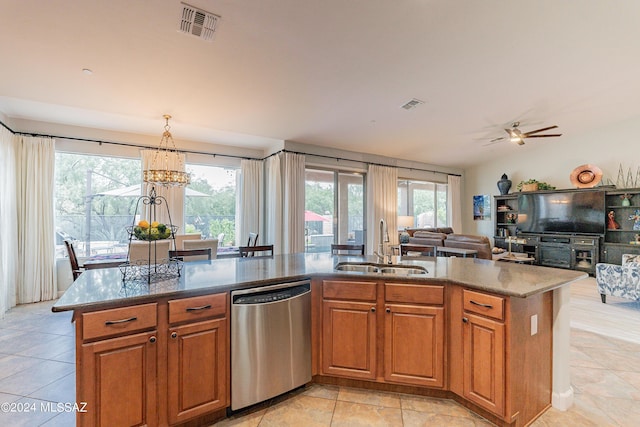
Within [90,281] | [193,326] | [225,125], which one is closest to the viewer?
[193,326]

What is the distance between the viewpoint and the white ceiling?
2.56 m

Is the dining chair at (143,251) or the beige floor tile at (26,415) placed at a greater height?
the dining chair at (143,251)

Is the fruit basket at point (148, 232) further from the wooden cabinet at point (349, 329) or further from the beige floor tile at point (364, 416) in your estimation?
the beige floor tile at point (364, 416)

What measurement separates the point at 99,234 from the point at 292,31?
475cm

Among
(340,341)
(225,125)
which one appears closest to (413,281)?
(340,341)

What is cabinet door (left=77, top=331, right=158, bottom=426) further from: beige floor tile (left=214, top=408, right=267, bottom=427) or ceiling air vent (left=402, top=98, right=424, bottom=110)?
ceiling air vent (left=402, top=98, right=424, bottom=110)

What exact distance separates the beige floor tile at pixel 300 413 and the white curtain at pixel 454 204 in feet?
25.3

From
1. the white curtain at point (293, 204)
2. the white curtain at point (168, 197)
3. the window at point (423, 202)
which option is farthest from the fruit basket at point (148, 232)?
the window at point (423, 202)

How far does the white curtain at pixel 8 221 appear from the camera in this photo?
3.80 meters

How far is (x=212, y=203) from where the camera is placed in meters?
6.05

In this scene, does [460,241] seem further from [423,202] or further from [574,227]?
[574,227]

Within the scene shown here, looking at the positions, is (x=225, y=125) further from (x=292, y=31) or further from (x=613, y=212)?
Answer: (x=613, y=212)

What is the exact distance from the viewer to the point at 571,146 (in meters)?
7.21

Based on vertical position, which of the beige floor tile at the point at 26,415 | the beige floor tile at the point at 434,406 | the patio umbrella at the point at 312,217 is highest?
the patio umbrella at the point at 312,217
